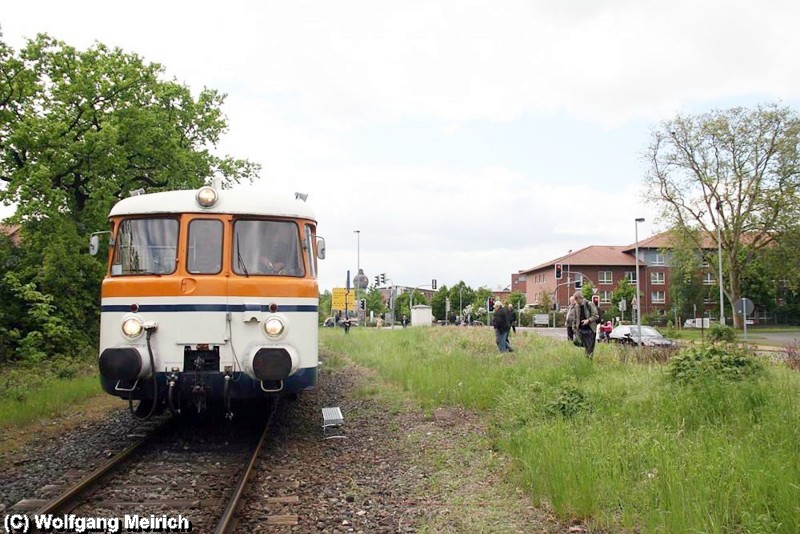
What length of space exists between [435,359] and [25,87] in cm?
1204

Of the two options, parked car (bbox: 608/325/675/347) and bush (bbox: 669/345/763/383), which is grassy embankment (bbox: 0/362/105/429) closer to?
bush (bbox: 669/345/763/383)

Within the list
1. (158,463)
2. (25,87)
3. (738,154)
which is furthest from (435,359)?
(738,154)

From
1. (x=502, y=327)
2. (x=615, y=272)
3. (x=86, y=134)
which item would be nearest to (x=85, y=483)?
(x=502, y=327)

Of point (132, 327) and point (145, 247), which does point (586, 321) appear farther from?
point (132, 327)

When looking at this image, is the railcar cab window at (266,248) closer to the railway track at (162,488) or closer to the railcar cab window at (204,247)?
the railcar cab window at (204,247)

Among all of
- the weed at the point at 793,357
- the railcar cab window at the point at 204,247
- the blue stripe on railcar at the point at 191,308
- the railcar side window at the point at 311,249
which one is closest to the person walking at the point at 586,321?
the weed at the point at 793,357

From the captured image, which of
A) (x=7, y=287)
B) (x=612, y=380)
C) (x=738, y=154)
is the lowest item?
(x=612, y=380)

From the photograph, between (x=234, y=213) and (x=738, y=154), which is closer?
(x=234, y=213)

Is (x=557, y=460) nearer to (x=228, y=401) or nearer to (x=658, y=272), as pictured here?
(x=228, y=401)

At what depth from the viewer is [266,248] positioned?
8258mm

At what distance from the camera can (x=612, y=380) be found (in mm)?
10031

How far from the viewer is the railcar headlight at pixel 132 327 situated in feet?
25.1

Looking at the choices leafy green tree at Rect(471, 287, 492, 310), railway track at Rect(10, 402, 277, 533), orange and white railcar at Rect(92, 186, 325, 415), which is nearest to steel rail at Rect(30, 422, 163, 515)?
railway track at Rect(10, 402, 277, 533)

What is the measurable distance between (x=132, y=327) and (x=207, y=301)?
881 mm
